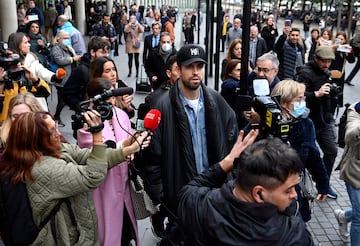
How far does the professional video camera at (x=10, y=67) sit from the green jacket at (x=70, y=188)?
188 centimetres

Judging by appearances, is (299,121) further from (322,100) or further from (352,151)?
→ (322,100)

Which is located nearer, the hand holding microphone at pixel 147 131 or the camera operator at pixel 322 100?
the hand holding microphone at pixel 147 131

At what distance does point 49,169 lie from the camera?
8.27 feet

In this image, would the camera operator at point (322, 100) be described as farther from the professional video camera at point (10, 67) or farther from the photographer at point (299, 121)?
the professional video camera at point (10, 67)

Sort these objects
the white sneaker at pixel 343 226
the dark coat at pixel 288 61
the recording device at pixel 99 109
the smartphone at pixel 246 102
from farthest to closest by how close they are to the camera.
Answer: the dark coat at pixel 288 61, the white sneaker at pixel 343 226, the smartphone at pixel 246 102, the recording device at pixel 99 109

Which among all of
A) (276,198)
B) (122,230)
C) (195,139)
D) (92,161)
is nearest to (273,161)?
(276,198)

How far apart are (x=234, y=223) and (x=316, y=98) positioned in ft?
11.3

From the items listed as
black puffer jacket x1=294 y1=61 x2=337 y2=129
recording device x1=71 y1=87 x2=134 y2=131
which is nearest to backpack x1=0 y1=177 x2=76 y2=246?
recording device x1=71 y1=87 x2=134 y2=131

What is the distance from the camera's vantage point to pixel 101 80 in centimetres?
371

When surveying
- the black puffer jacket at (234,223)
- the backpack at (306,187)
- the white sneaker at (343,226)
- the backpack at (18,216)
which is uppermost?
the black puffer jacket at (234,223)

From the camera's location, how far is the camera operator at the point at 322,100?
509cm

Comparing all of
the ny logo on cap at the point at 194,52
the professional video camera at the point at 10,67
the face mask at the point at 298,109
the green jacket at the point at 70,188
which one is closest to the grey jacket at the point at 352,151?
the face mask at the point at 298,109

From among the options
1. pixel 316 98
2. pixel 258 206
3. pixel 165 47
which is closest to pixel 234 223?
pixel 258 206

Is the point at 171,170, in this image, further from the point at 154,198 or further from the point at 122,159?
the point at 122,159
